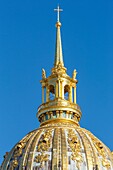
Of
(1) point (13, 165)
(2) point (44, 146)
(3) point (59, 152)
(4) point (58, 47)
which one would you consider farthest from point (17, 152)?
(4) point (58, 47)

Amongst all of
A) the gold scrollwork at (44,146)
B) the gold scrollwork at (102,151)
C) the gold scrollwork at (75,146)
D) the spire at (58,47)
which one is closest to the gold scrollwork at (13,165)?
the gold scrollwork at (44,146)

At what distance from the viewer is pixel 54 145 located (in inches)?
4326

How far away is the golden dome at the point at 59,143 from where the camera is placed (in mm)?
108312

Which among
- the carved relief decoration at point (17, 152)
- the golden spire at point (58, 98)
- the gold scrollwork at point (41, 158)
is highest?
the golden spire at point (58, 98)

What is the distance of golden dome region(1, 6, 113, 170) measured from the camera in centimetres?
10831

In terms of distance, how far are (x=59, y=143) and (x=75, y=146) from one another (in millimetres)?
1662

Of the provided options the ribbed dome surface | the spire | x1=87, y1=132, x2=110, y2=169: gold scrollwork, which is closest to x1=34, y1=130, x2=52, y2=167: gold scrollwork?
the ribbed dome surface

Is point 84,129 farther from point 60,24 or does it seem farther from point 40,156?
point 60,24

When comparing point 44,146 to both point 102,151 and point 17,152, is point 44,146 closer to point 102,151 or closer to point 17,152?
point 17,152

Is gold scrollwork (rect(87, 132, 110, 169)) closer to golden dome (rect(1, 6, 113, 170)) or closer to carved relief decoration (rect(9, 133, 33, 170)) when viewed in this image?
golden dome (rect(1, 6, 113, 170))

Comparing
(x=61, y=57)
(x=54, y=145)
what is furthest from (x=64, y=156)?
(x=61, y=57)

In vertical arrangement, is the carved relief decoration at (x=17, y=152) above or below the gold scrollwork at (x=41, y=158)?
above

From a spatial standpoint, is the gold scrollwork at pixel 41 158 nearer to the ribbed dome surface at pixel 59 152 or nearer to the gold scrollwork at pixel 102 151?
the ribbed dome surface at pixel 59 152

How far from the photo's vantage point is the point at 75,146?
110062 millimetres
